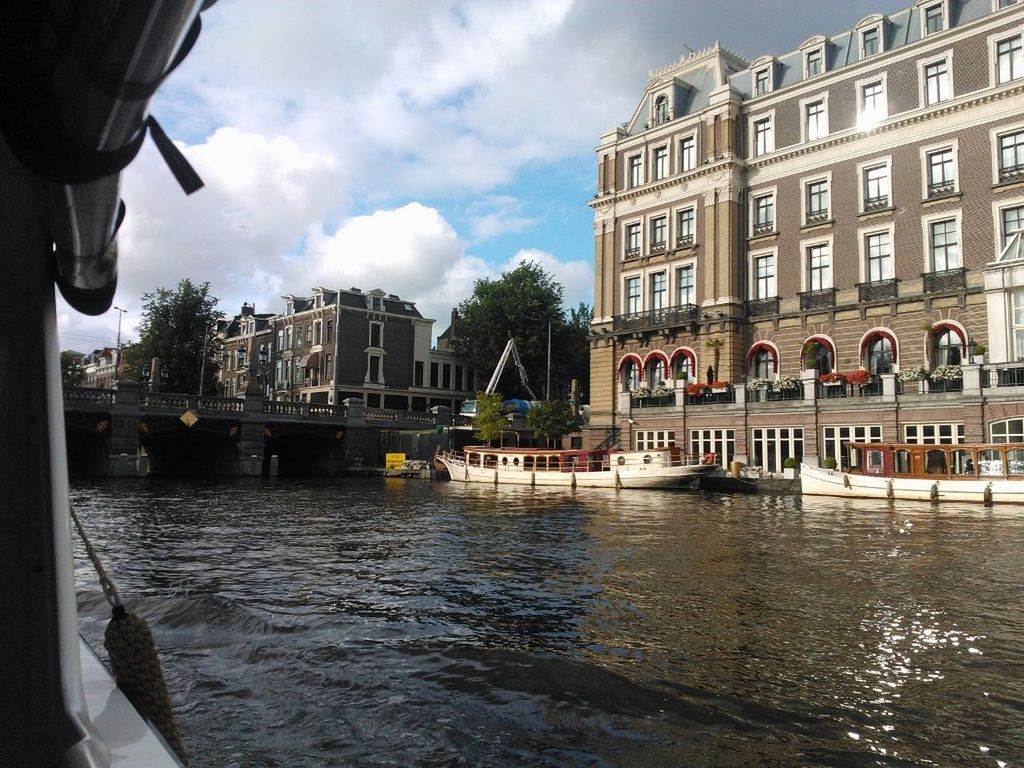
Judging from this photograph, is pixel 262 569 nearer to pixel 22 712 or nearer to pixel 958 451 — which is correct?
pixel 22 712

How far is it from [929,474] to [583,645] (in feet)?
80.3

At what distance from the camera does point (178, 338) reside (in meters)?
63.2

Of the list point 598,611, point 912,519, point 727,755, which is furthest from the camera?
point 912,519

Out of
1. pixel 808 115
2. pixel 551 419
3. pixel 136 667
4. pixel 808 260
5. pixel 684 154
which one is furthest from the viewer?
pixel 551 419

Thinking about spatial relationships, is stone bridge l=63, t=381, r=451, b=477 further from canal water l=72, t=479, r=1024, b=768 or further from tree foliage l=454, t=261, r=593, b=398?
canal water l=72, t=479, r=1024, b=768

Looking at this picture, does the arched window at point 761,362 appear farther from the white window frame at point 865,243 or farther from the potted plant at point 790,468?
the potted plant at point 790,468

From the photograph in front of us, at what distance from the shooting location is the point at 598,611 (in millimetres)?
9344

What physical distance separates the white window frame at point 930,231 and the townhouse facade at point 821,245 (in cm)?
9

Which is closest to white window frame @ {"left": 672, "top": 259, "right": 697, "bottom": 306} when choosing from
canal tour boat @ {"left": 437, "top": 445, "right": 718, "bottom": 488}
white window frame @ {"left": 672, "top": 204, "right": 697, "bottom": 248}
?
white window frame @ {"left": 672, "top": 204, "right": 697, "bottom": 248}

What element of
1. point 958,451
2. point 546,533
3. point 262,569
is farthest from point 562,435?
point 262,569

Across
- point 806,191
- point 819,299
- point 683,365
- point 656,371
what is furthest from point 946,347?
point 656,371

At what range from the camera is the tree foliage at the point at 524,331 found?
68.7 m

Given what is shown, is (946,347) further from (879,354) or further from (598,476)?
(598,476)

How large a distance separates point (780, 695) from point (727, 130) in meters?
41.0
